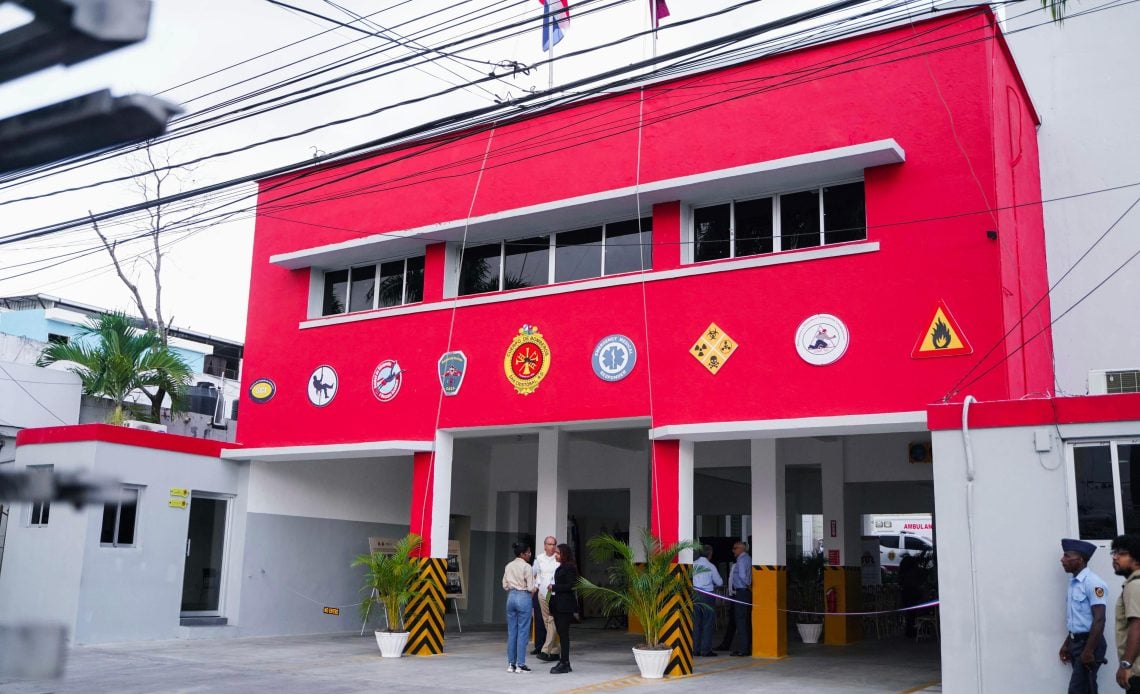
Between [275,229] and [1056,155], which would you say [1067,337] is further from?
[275,229]

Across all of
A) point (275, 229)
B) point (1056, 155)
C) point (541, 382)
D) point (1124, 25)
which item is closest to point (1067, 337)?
point (1056, 155)

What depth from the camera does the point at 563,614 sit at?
13.7 meters

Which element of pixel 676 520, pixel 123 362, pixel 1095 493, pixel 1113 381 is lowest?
pixel 676 520

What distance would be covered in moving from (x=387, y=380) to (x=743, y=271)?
629cm

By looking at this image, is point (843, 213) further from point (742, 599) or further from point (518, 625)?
point (518, 625)

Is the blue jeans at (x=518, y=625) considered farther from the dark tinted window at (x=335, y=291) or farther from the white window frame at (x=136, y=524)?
the dark tinted window at (x=335, y=291)

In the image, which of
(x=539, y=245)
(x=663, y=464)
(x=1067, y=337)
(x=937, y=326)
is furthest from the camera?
(x=539, y=245)

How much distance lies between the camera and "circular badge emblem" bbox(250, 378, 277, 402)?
60.1 feet

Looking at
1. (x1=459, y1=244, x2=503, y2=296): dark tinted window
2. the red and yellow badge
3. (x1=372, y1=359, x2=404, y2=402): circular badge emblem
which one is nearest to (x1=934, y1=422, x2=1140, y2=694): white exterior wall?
the red and yellow badge

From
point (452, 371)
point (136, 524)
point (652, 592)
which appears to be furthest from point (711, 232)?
point (136, 524)

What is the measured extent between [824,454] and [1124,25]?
27.6 feet

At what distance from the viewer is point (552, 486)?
17.2 m

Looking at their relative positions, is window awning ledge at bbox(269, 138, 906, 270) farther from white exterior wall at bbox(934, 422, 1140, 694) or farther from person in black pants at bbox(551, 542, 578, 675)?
person in black pants at bbox(551, 542, 578, 675)

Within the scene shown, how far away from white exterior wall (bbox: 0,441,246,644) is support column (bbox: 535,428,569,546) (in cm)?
540
